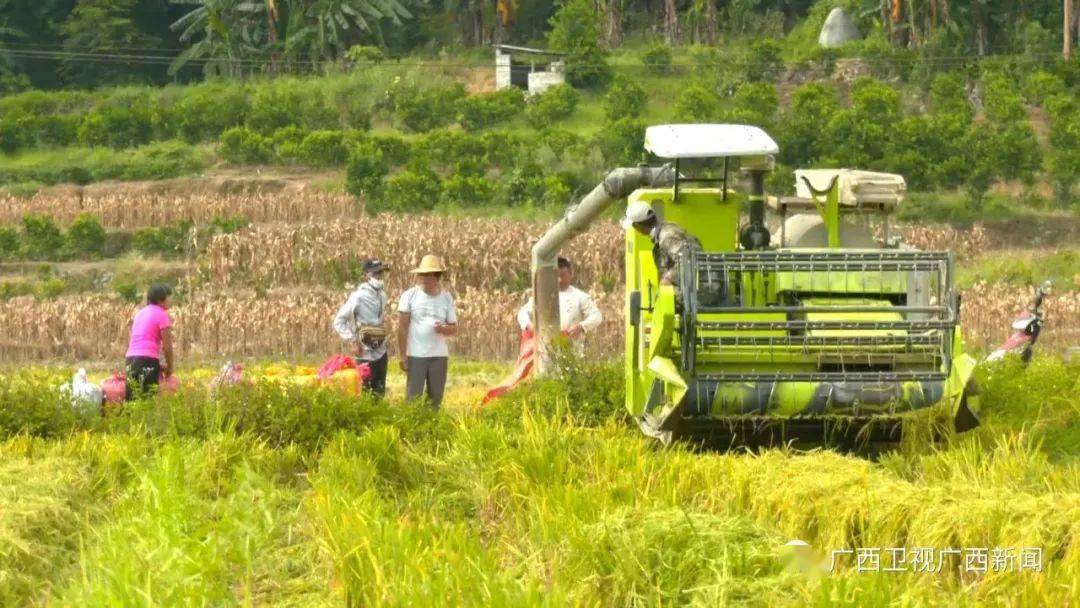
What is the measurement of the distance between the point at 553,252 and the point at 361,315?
2394mm

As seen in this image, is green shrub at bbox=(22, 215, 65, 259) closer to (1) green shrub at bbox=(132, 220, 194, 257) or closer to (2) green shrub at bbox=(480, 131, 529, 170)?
(1) green shrub at bbox=(132, 220, 194, 257)

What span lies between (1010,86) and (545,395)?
3668 cm

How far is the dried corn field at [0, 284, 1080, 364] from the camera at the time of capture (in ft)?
86.1

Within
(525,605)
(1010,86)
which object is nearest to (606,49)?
(1010,86)

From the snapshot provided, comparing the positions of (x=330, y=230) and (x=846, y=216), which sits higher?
(x=846, y=216)

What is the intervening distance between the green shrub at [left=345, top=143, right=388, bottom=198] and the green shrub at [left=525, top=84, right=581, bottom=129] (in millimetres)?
6530

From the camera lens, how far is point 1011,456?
10625mm

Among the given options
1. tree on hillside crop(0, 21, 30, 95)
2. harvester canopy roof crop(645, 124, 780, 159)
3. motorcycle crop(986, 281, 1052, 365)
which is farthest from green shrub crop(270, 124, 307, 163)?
harvester canopy roof crop(645, 124, 780, 159)

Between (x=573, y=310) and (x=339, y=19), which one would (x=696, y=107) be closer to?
(x=339, y=19)

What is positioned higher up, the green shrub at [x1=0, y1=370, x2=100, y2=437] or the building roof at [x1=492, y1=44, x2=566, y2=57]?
the building roof at [x1=492, y1=44, x2=566, y2=57]

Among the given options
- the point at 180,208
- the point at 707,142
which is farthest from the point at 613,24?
the point at 707,142

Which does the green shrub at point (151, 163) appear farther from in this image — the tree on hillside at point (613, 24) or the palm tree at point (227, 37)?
the tree on hillside at point (613, 24)

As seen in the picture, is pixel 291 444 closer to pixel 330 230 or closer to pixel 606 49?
pixel 330 230

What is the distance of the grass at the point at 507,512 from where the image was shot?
754 centimetres
